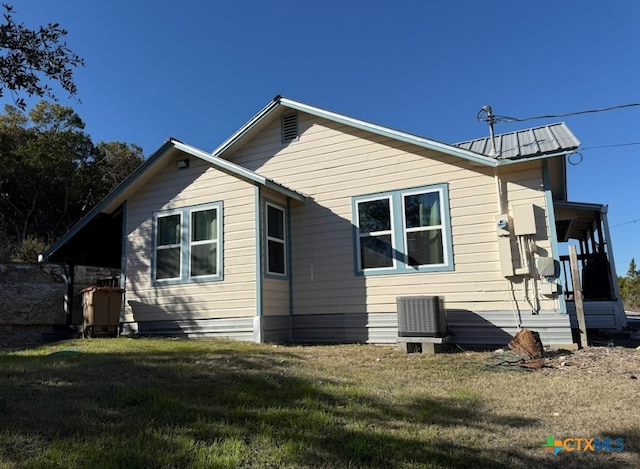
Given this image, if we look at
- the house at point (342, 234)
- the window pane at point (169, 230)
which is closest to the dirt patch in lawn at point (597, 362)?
the house at point (342, 234)

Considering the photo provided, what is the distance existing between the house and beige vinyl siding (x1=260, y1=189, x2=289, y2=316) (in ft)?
0.14

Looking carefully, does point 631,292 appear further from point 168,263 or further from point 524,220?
point 168,263

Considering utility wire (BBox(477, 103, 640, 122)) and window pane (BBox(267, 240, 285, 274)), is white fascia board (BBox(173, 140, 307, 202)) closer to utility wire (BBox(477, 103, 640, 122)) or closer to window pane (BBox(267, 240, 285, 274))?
window pane (BBox(267, 240, 285, 274))

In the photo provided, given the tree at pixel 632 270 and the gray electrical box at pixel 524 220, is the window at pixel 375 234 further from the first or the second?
the tree at pixel 632 270

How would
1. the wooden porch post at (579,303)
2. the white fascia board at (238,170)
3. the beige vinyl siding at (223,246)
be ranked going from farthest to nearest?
the beige vinyl siding at (223,246)
the white fascia board at (238,170)
the wooden porch post at (579,303)

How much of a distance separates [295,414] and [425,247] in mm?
5734

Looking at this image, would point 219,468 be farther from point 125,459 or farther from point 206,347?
point 206,347

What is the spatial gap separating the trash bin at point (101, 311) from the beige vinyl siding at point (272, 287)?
3.49 meters

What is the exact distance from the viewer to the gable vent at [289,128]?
1033 cm

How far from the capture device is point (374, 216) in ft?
30.2

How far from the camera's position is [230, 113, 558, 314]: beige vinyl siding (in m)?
8.08

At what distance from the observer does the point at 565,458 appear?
282 cm

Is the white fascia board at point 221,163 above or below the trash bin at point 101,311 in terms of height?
above

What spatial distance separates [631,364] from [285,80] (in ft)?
37.2
